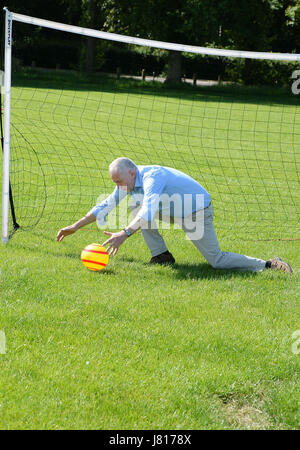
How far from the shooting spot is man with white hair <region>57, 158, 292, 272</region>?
5633 mm

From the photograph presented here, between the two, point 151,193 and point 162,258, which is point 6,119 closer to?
point 151,193

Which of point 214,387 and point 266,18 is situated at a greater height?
point 266,18

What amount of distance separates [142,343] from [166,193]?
1.97 metres

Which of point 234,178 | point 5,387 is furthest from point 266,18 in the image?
point 5,387

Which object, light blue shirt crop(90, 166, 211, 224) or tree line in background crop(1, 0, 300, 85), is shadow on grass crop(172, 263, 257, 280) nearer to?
light blue shirt crop(90, 166, 211, 224)

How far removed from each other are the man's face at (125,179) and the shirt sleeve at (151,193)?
0.44 feet

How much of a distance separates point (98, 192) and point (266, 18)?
101 ft

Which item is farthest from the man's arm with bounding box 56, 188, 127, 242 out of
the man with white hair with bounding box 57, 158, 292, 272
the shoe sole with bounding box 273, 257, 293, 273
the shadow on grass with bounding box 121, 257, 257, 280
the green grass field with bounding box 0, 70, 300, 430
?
the shoe sole with bounding box 273, 257, 293, 273

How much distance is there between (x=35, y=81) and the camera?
97.6ft

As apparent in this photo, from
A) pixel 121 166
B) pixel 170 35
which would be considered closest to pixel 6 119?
pixel 121 166

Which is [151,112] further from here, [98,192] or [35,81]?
[98,192]

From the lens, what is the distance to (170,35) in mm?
35531

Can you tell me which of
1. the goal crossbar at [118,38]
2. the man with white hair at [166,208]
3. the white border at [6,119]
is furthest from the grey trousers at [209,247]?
the goal crossbar at [118,38]

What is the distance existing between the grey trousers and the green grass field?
11cm
